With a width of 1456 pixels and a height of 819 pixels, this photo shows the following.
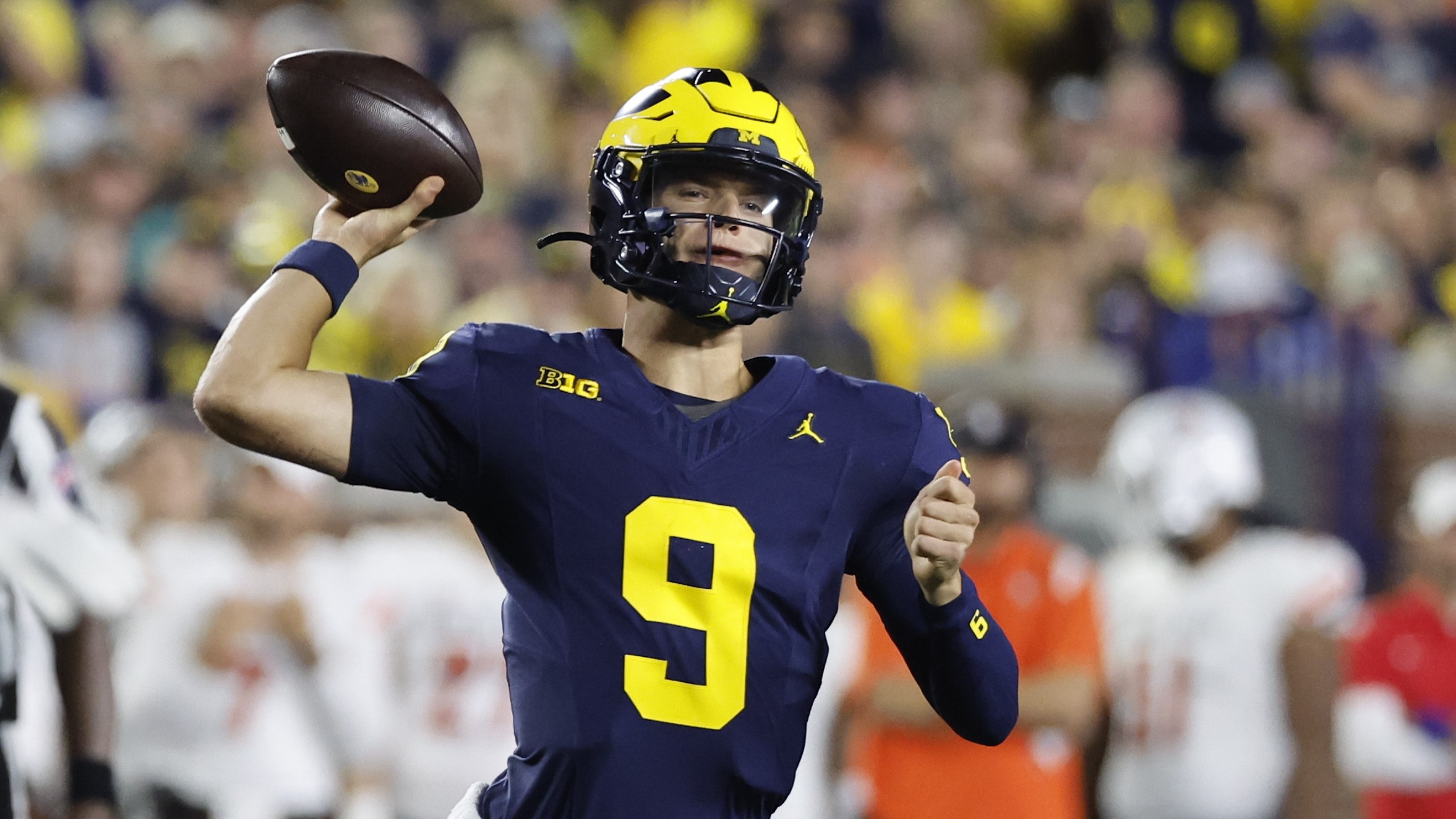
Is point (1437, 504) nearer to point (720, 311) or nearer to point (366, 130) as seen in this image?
point (720, 311)

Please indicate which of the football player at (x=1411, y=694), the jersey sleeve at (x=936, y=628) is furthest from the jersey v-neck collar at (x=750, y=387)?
the football player at (x=1411, y=694)

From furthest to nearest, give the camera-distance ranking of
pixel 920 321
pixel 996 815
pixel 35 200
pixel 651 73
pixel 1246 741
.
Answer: pixel 651 73 < pixel 920 321 < pixel 35 200 < pixel 1246 741 < pixel 996 815

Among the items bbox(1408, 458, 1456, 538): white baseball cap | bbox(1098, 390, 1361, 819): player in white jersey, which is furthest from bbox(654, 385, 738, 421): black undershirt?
bbox(1408, 458, 1456, 538): white baseball cap

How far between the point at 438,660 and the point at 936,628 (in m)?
3.42

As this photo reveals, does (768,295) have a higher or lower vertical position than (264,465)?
higher

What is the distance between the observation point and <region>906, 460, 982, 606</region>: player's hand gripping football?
2523 mm

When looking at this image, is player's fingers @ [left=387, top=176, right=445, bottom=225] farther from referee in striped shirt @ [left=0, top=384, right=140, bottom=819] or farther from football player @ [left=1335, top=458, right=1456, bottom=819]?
football player @ [left=1335, top=458, right=1456, bottom=819]

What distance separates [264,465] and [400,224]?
132 inches

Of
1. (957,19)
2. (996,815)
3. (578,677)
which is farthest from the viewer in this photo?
(957,19)

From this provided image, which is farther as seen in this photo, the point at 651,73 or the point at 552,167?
the point at 651,73

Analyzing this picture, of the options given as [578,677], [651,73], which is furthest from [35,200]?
[578,677]

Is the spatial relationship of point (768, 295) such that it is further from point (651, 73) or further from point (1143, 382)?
point (651, 73)

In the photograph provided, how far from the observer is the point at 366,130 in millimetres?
2676

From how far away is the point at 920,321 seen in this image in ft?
27.5
